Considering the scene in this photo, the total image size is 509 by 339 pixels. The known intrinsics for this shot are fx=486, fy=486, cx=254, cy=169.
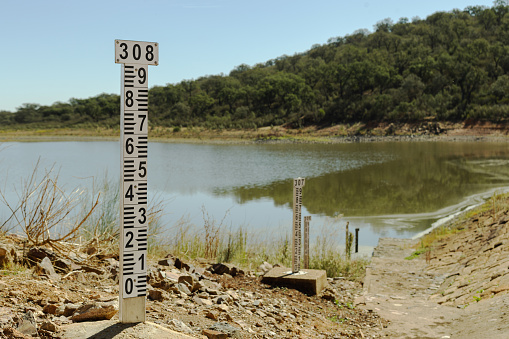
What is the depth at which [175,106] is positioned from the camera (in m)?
110

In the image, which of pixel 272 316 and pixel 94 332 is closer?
pixel 94 332

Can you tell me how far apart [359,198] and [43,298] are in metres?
19.5

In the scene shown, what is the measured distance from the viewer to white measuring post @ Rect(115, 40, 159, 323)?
337 centimetres

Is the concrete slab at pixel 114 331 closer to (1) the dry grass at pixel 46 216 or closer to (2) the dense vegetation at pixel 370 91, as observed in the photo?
(1) the dry grass at pixel 46 216

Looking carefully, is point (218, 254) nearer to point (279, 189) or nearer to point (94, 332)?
point (94, 332)

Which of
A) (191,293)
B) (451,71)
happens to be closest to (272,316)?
(191,293)

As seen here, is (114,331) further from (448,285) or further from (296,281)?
(448,285)

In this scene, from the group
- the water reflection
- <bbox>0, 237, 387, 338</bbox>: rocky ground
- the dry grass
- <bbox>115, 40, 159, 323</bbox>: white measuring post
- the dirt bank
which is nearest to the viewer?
<bbox>115, 40, 159, 323</bbox>: white measuring post

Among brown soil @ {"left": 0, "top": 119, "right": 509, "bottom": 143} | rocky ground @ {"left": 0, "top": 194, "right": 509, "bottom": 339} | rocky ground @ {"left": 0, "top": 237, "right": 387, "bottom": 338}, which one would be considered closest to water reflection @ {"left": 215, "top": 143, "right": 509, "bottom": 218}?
rocky ground @ {"left": 0, "top": 194, "right": 509, "bottom": 339}

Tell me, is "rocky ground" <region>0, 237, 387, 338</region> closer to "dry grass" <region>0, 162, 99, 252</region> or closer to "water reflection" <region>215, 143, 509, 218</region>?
"dry grass" <region>0, 162, 99, 252</region>

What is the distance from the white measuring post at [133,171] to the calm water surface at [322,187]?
251 inches

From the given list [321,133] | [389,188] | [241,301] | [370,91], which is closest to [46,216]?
[241,301]

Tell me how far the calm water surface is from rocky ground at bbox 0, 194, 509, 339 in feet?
12.3

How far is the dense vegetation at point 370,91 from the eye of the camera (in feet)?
239
